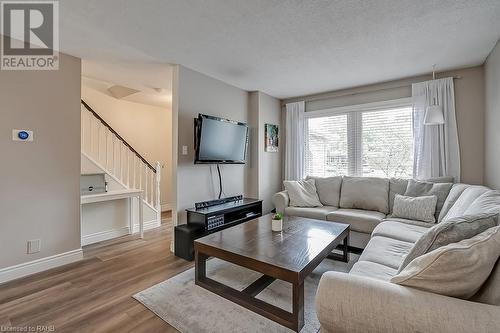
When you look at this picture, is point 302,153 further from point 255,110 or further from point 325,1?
point 325,1

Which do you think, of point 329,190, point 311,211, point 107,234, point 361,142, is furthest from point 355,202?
point 107,234

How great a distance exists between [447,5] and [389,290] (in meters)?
2.27

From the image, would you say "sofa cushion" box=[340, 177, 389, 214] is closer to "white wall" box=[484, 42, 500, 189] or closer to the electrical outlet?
"white wall" box=[484, 42, 500, 189]

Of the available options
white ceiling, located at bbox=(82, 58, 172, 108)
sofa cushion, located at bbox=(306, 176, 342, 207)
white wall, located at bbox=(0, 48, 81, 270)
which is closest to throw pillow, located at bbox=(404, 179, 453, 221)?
sofa cushion, located at bbox=(306, 176, 342, 207)

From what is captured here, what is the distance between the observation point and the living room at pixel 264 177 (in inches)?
46.6

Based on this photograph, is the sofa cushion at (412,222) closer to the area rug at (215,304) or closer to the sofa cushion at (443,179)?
the sofa cushion at (443,179)

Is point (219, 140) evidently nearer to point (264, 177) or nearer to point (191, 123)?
point (191, 123)

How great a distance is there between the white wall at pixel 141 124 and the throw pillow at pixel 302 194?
11.0 feet

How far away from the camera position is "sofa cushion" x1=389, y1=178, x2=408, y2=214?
11.0 ft

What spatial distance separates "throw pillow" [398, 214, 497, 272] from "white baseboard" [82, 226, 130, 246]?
3.84 m

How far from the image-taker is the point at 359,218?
3020 millimetres

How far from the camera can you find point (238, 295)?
1.88m

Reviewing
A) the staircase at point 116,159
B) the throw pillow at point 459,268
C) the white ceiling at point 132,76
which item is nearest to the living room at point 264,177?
the throw pillow at point 459,268

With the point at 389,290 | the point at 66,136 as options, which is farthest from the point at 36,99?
the point at 389,290
